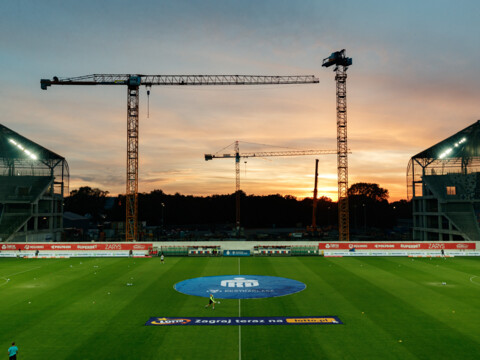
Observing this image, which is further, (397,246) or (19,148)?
(19,148)

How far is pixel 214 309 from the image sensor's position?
28.4 metres

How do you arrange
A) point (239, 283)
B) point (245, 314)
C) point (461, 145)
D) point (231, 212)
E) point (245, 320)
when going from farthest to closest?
point (231, 212), point (461, 145), point (239, 283), point (245, 314), point (245, 320)

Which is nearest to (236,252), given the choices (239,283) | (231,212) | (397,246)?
(239,283)

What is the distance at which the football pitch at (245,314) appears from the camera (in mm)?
20547

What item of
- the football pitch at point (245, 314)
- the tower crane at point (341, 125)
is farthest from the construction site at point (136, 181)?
the football pitch at point (245, 314)

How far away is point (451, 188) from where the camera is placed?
91625mm

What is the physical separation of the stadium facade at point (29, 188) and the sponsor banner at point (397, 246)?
6110cm

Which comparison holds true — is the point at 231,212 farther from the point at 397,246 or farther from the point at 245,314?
the point at 245,314

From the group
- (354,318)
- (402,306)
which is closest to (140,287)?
(354,318)

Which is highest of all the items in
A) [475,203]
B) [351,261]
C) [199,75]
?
[199,75]

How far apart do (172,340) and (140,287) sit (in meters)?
16.0

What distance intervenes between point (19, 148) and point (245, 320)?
80162 mm

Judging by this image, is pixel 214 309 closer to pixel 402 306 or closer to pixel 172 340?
pixel 172 340

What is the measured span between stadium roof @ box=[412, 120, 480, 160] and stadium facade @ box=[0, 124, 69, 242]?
91.1 metres
